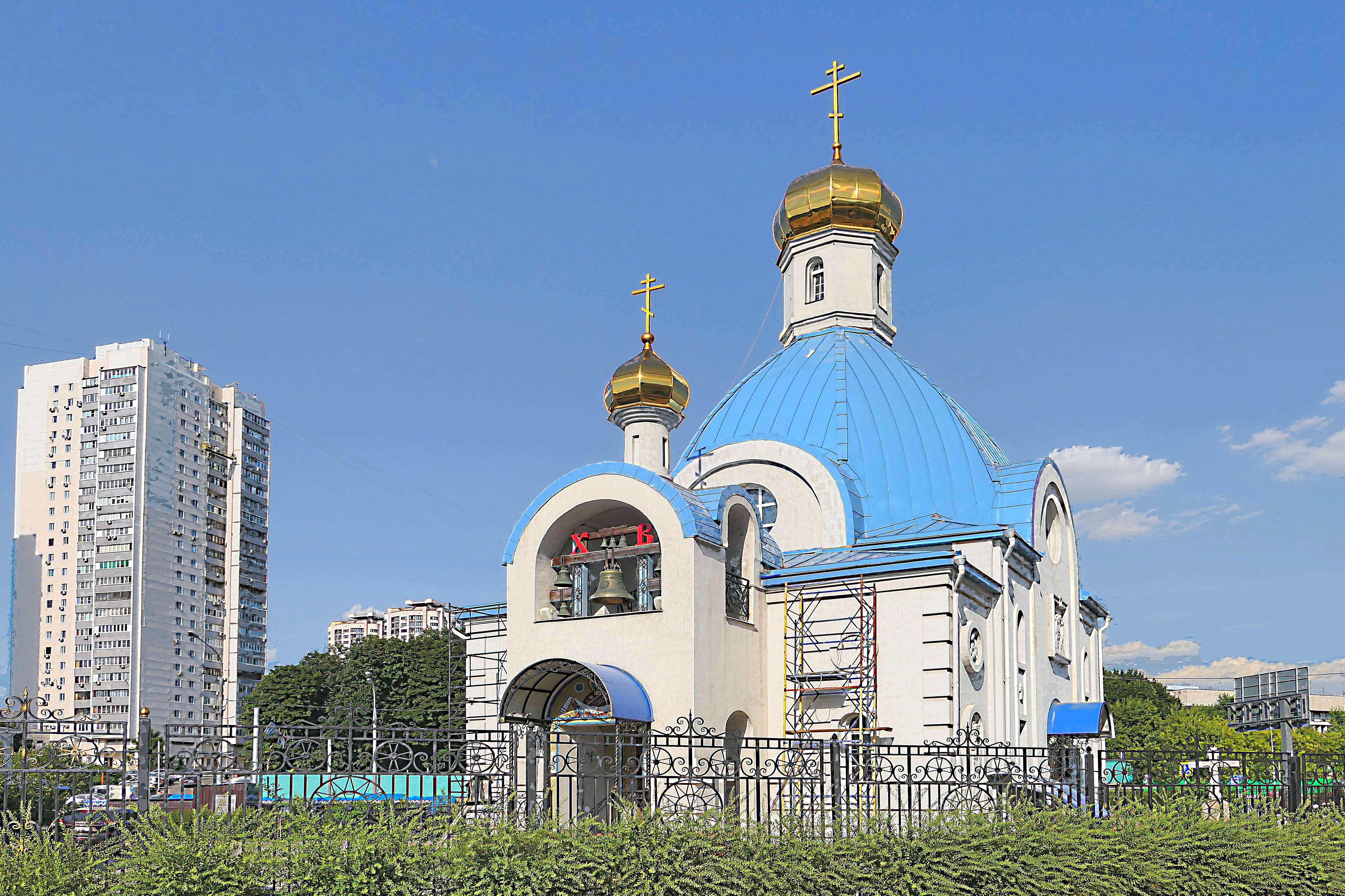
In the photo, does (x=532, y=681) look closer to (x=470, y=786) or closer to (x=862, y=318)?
(x=470, y=786)

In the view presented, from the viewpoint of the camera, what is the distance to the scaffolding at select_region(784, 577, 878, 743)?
1473cm

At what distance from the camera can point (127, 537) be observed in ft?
155

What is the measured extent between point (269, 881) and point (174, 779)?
6.62 ft

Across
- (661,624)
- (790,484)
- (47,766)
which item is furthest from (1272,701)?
(47,766)

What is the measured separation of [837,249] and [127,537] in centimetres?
3632

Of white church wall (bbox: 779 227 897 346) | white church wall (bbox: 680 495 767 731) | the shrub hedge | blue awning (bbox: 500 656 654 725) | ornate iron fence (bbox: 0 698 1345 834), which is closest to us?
the shrub hedge

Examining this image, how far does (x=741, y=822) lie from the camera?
8.27 meters

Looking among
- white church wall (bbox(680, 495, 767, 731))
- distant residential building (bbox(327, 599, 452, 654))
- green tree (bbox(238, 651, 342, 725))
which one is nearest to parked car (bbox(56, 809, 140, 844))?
white church wall (bbox(680, 495, 767, 731))

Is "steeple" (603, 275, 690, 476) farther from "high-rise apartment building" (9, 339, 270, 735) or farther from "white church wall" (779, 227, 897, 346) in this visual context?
"high-rise apartment building" (9, 339, 270, 735)

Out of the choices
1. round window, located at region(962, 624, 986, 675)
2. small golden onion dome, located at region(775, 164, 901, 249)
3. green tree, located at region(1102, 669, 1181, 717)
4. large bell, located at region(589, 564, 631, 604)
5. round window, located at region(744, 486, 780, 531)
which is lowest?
green tree, located at region(1102, 669, 1181, 717)

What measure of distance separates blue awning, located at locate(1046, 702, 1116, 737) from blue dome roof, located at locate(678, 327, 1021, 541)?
2.86 m

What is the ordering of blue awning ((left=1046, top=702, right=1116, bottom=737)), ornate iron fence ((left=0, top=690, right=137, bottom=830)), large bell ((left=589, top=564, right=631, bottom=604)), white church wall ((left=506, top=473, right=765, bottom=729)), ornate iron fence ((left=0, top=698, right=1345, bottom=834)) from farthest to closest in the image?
blue awning ((left=1046, top=702, right=1116, bottom=737)), large bell ((left=589, top=564, right=631, bottom=604)), white church wall ((left=506, top=473, right=765, bottom=729)), ornate iron fence ((left=0, top=698, right=1345, bottom=834)), ornate iron fence ((left=0, top=690, right=137, bottom=830))

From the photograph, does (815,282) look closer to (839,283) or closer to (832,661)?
(839,283)

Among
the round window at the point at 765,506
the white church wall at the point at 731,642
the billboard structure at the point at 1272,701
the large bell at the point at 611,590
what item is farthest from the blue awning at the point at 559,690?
the billboard structure at the point at 1272,701
